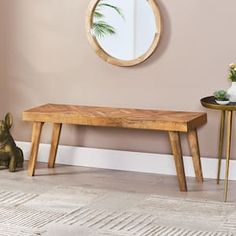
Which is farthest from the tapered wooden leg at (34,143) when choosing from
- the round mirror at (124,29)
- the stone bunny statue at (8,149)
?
the round mirror at (124,29)

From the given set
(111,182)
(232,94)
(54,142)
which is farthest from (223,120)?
(54,142)

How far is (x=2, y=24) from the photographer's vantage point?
505 centimetres

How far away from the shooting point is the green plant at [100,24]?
4633 mm

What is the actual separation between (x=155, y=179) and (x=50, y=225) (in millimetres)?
1282

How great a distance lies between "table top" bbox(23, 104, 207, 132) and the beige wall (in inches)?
6.6

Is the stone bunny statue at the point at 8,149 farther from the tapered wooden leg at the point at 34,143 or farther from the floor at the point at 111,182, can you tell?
the tapered wooden leg at the point at 34,143

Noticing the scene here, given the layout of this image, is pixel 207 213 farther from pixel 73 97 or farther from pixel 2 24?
pixel 2 24

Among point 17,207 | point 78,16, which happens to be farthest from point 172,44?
point 17,207

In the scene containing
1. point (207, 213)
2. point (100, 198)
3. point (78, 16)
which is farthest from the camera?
point (78, 16)

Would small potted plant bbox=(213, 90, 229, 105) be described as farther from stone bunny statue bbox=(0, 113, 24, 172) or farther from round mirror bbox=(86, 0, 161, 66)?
stone bunny statue bbox=(0, 113, 24, 172)

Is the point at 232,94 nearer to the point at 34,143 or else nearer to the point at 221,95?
the point at 221,95

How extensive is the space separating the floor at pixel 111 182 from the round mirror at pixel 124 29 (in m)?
0.86

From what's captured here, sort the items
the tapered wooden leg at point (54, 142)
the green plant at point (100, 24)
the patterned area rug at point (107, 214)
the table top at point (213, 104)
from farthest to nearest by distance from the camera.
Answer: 1. the tapered wooden leg at point (54, 142)
2. the green plant at point (100, 24)
3. the table top at point (213, 104)
4. the patterned area rug at point (107, 214)

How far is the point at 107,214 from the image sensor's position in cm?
365
